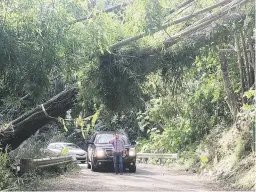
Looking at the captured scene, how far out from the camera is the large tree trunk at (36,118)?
10812 mm

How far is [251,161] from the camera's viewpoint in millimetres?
12031

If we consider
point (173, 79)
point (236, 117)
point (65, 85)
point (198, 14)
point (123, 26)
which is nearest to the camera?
point (123, 26)

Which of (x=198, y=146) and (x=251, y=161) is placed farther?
(x=198, y=146)

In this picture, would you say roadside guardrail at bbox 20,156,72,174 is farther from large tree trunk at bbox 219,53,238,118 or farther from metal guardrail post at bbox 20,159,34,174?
large tree trunk at bbox 219,53,238,118

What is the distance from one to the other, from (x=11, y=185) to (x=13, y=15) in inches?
209

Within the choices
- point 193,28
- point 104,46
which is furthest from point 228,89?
point 104,46

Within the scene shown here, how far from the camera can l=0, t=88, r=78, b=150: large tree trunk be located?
10.8 meters

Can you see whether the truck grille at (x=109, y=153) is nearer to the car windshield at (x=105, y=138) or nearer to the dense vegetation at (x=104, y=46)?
the car windshield at (x=105, y=138)

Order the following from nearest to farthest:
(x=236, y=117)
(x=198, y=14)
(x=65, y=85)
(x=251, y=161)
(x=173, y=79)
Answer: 1. (x=198, y=14)
2. (x=173, y=79)
3. (x=65, y=85)
4. (x=251, y=161)
5. (x=236, y=117)

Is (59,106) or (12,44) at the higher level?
(12,44)

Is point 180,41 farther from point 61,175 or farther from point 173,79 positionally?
point 61,175

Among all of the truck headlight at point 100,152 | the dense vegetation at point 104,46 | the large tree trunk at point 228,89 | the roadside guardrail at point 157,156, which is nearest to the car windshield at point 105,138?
the truck headlight at point 100,152

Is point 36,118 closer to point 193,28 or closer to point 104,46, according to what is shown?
point 104,46

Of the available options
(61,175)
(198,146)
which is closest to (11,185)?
(61,175)
